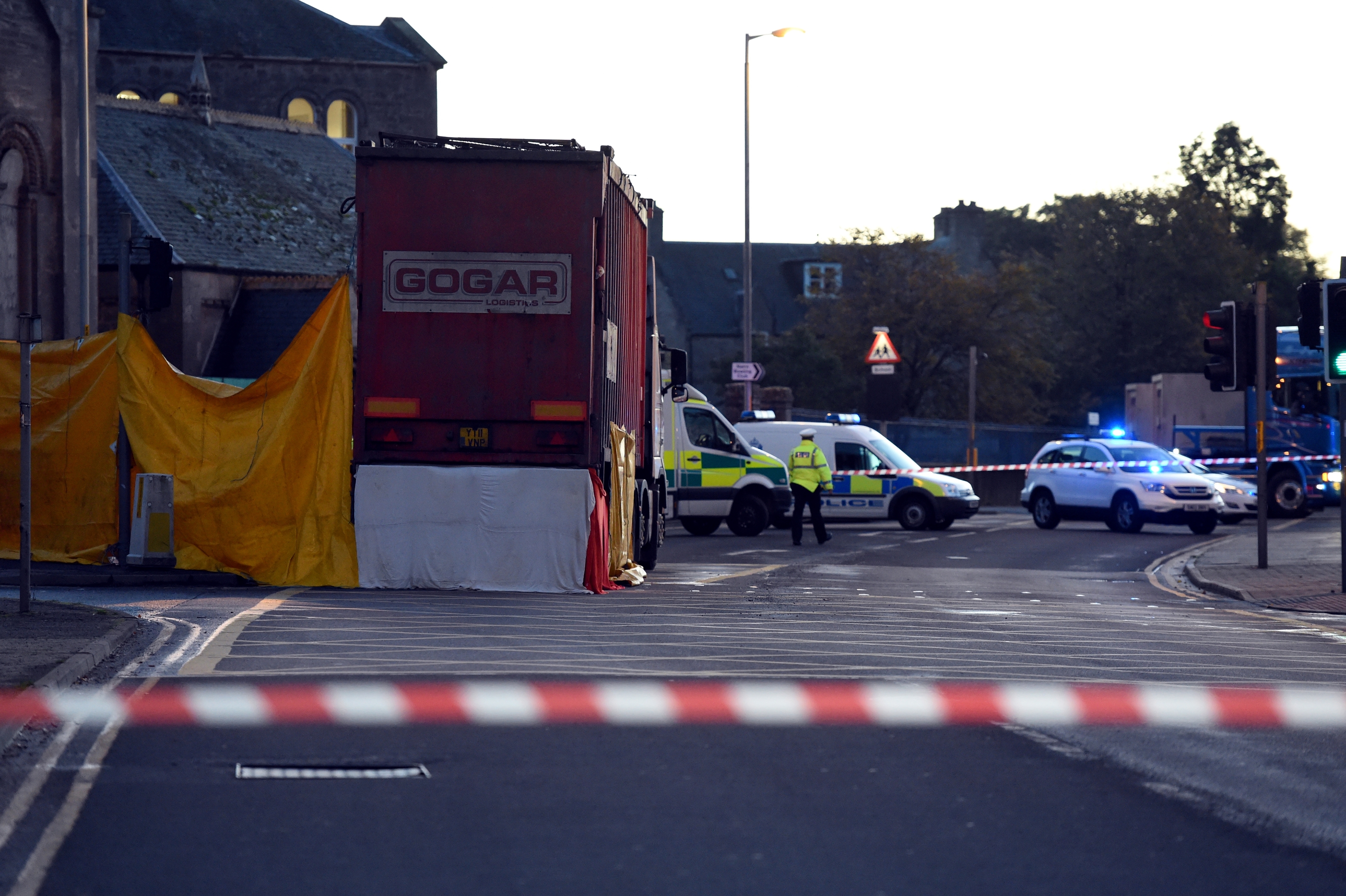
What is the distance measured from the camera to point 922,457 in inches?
1836

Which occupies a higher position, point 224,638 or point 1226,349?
point 1226,349

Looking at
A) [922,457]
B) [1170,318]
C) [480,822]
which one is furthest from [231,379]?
[480,822]

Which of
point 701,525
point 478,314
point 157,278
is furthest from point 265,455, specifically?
point 701,525

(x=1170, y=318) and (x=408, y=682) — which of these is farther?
(x=1170, y=318)

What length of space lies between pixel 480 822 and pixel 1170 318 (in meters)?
63.7

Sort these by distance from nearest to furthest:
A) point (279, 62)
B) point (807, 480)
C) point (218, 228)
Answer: point (807, 480) < point (218, 228) < point (279, 62)

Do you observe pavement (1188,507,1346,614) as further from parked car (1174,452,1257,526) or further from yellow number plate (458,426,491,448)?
yellow number plate (458,426,491,448)

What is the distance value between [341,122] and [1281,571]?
167 feet

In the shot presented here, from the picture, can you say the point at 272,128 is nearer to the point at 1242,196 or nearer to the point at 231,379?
the point at 231,379

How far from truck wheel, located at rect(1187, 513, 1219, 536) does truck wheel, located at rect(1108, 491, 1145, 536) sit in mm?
876

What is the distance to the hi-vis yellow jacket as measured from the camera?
24875mm

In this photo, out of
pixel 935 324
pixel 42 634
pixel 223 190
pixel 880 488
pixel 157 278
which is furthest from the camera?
pixel 935 324

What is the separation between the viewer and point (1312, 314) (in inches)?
670

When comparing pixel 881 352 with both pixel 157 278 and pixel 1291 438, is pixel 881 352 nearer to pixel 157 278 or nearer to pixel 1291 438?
pixel 1291 438
